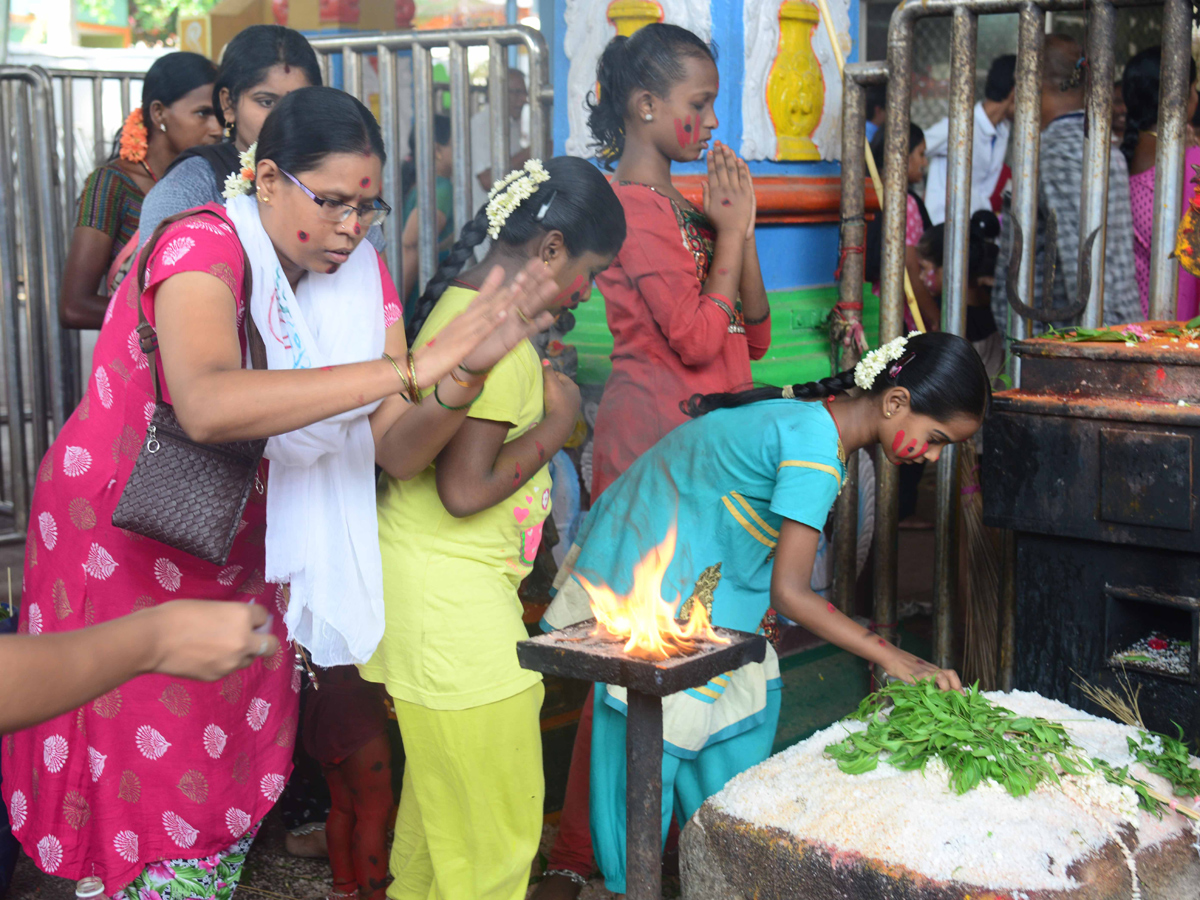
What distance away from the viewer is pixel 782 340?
3684 mm

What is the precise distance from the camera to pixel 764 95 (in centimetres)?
357

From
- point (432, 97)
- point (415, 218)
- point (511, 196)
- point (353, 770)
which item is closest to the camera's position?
point (511, 196)

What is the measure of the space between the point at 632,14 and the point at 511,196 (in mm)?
1386

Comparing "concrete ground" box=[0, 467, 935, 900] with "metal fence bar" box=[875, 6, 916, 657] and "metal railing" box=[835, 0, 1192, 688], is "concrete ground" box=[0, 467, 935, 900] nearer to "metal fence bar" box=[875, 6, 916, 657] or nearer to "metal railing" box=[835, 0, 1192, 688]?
"metal fence bar" box=[875, 6, 916, 657]

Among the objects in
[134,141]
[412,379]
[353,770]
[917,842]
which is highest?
[134,141]

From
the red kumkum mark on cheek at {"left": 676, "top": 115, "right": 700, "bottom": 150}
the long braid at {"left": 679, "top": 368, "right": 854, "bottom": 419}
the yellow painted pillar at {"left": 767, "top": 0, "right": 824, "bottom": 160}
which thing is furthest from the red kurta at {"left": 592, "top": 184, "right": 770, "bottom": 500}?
the yellow painted pillar at {"left": 767, "top": 0, "right": 824, "bottom": 160}

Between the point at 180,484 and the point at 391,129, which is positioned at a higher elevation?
the point at 391,129

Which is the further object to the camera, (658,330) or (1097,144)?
(1097,144)

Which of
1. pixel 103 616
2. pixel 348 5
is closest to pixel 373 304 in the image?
pixel 103 616

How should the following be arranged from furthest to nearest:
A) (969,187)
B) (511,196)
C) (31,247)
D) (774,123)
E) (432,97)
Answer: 1. (31,247)
2. (432,97)
3. (774,123)
4. (969,187)
5. (511,196)

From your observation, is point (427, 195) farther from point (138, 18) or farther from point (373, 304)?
point (138, 18)

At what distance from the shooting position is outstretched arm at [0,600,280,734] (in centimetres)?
127

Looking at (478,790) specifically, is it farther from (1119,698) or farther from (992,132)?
(992,132)

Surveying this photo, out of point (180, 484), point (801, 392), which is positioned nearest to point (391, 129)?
point (801, 392)
